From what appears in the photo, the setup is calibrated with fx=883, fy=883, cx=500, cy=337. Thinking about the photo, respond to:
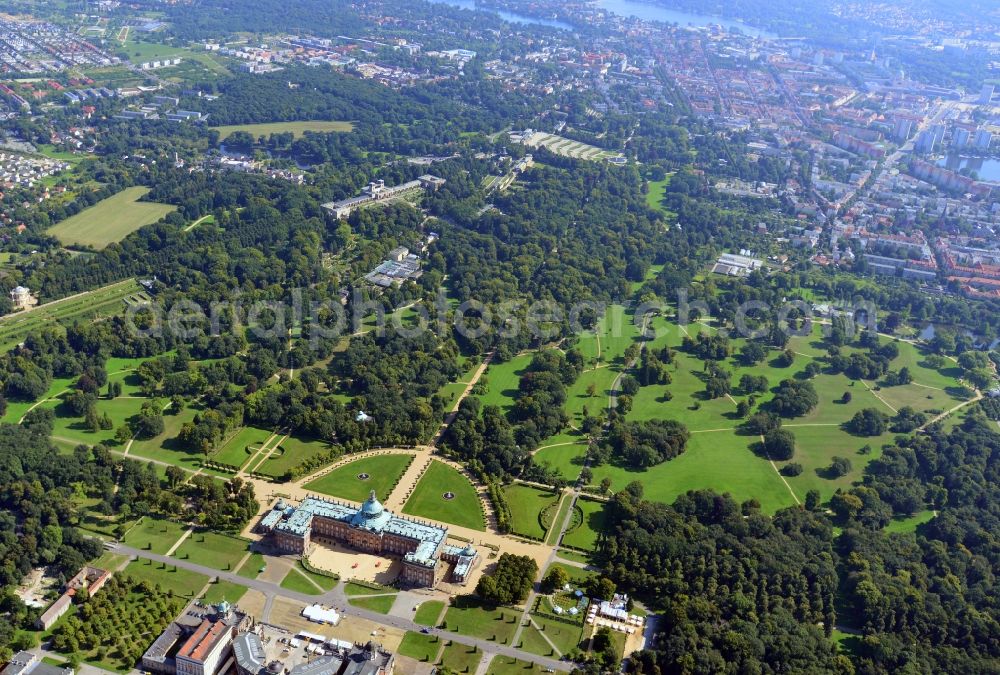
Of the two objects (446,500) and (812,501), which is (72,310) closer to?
(446,500)

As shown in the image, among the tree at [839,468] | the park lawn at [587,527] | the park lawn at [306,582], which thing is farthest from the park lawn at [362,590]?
the tree at [839,468]

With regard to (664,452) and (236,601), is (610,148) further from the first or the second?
(236,601)

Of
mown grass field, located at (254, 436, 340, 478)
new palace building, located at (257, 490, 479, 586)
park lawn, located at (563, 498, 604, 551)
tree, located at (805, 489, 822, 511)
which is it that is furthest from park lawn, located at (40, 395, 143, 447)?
tree, located at (805, 489, 822, 511)

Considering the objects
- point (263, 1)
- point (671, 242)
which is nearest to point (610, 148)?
point (671, 242)

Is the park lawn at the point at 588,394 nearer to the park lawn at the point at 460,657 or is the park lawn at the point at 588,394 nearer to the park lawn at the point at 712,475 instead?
the park lawn at the point at 712,475

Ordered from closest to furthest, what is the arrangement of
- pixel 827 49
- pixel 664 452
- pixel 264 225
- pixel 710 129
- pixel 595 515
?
pixel 595 515, pixel 664 452, pixel 264 225, pixel 710 129, pixel 827 49

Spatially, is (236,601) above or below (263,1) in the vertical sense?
below

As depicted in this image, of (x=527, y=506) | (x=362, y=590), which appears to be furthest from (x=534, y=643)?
(x=527, y=506)
